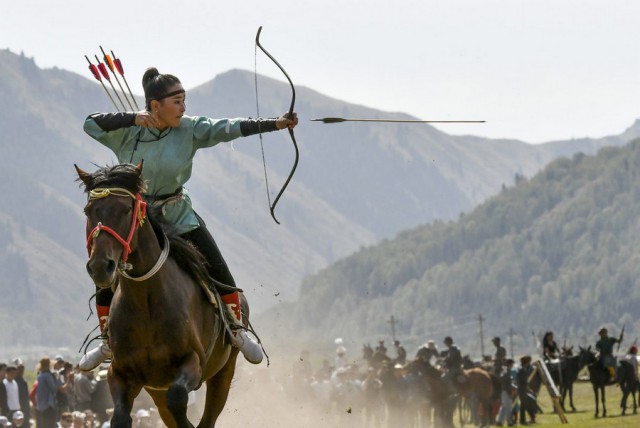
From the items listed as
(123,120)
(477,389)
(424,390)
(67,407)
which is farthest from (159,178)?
(477,389)

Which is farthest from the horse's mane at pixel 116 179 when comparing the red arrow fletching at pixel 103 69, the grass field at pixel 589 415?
the grass field at pixel 589 415

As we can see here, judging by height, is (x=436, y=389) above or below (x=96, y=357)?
below

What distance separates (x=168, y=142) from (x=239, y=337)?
1.95 m

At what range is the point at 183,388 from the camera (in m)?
11.4

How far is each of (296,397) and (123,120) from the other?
73.7 feet

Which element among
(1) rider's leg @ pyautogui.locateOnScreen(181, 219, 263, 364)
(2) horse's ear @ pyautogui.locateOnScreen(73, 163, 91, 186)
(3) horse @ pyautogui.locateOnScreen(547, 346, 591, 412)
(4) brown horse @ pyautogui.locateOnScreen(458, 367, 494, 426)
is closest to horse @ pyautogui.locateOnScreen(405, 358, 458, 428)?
(4) brown horse @ pyautogui.locateOnScreen(458, 367, 494, 426)

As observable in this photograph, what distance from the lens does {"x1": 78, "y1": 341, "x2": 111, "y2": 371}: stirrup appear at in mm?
12789

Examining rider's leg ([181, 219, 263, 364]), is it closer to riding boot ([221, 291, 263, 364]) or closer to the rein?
riding boot ([221, 291, 263, 364])

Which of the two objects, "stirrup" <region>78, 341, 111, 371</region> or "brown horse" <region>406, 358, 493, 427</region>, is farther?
"brown horse" <region>406, 358, 493, 427</region>

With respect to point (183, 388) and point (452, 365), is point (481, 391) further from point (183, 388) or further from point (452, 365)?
point (183, 388)

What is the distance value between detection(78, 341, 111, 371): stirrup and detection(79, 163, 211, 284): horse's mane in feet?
3.48

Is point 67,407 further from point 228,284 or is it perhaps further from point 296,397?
point 228,284

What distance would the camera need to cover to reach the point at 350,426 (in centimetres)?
3578

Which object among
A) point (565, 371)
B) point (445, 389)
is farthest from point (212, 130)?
point (565, 371)
